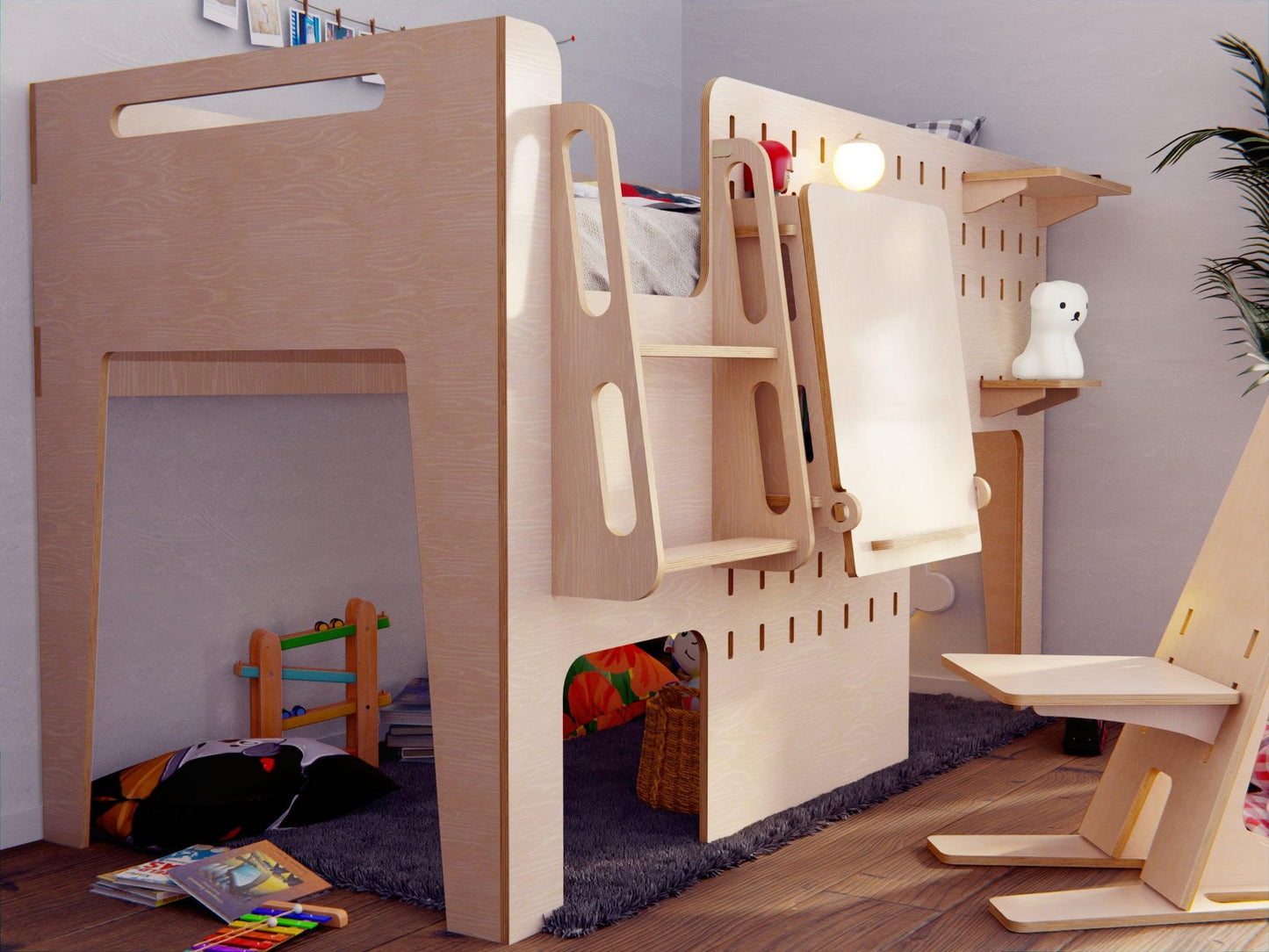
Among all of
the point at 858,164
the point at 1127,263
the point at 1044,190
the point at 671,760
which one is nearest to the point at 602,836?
the point at 671,760

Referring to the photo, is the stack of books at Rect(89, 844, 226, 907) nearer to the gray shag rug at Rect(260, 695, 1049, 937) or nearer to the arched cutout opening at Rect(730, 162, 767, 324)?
the gray shag rug at Rect(260, 695, 1049, 937)

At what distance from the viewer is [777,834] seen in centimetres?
239

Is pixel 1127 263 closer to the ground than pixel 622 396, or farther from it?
farther from it

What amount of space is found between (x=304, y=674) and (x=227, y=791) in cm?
47

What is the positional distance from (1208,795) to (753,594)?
0.83 m

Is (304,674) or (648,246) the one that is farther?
(304,674)

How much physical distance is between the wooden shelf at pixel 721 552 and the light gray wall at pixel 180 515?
755 mm

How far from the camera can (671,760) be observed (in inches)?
100

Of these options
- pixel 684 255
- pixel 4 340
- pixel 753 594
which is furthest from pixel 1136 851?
pixel 4 340

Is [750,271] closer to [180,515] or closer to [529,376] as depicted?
[529,376]

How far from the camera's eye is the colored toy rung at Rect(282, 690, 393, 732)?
9.24ft

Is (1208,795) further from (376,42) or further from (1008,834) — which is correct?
(376,42)

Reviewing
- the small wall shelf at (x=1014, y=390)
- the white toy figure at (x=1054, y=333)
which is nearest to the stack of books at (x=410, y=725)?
the small wall shelf at (x=1014, y=390)

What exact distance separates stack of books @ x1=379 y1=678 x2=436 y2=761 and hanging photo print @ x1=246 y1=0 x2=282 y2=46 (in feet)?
4.71
